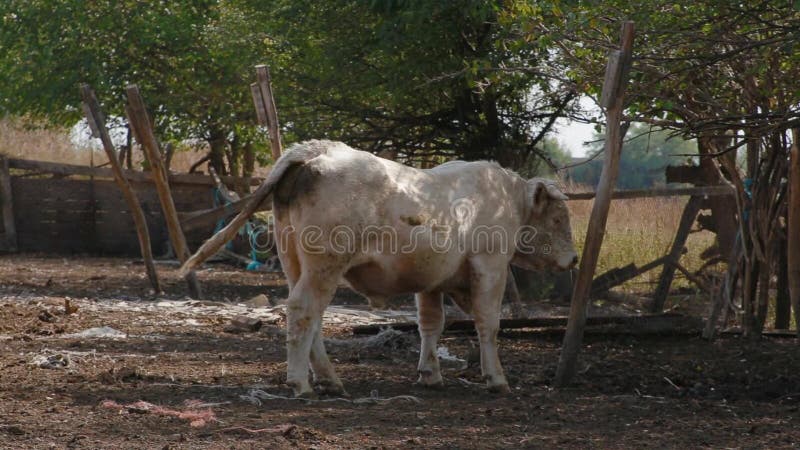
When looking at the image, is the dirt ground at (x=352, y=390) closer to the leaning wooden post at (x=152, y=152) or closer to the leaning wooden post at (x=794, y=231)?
the leaning wooden post at (x=794, y=231)

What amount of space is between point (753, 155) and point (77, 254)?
13634 mm

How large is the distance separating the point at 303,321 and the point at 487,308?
159cm

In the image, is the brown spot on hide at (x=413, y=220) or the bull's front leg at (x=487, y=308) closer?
the brown spot on hide at (x=413, y=220)

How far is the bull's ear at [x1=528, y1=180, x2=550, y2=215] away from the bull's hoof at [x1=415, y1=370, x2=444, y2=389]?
1.57 m

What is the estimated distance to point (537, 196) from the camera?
915 centimetres

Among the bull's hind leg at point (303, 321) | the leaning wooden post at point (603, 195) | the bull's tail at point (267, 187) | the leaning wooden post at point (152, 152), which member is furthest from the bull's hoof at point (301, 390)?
the leaning wooden post at point (152, 152)

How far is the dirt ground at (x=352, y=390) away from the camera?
249 inches

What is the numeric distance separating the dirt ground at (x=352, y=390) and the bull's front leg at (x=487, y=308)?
0.65 ft

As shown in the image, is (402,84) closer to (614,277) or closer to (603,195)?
(614,277)

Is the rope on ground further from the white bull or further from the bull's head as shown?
the bull's head

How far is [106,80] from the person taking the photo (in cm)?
2239

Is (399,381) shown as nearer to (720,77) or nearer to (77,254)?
(720,77)

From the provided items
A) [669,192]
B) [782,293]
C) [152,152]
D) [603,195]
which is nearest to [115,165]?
[152,152]

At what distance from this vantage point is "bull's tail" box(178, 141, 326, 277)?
24.9 feet
